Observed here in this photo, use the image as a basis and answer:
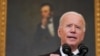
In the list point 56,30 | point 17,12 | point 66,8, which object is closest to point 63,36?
point 56,30

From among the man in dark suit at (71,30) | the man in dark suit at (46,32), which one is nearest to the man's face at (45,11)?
the man in dark suit at (46,32)

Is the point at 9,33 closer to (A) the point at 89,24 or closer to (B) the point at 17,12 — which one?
(B) the point at 17,12

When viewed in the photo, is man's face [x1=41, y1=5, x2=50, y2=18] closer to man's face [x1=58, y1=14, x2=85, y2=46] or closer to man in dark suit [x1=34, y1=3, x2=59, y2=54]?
man in dark suit [x1=34, y1=3, x2=59, y2=54]

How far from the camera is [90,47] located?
3.36m

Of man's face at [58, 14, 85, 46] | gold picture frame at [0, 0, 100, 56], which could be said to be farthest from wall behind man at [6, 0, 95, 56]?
man's face at [58, 14, 85, 46]

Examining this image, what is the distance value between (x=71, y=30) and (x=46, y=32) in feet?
1.19

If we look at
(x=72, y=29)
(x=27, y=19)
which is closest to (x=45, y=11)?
(x=27, y=19)

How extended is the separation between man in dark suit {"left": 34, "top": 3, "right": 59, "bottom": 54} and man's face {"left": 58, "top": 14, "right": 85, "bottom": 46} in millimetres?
136

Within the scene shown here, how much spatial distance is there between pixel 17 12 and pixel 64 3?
55 cm

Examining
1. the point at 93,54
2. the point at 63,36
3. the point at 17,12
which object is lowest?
the point at 93,54

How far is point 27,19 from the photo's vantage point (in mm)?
3449

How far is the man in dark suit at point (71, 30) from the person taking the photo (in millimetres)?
3182

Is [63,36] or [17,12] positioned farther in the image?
[17,12]

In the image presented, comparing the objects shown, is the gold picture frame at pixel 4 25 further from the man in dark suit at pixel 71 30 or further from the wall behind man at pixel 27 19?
the man in dark suit at pixel 71 30
